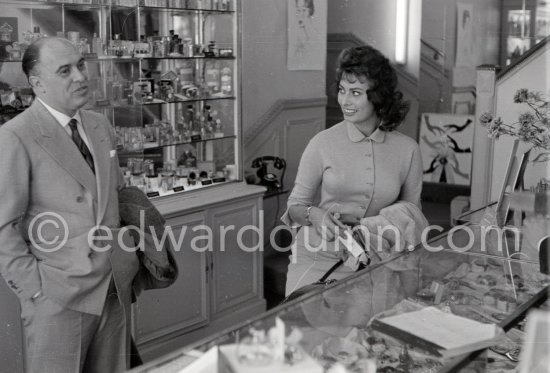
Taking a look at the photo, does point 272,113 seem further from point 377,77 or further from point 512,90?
point 377,77

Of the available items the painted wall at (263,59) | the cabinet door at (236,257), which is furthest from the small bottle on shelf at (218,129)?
the painted wall at (263,59)

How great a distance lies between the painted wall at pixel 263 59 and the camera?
5504 mm

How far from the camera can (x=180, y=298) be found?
4.33m

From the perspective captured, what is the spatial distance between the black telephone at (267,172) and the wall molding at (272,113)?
0.18 m

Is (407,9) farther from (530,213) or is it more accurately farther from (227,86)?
(530,213)

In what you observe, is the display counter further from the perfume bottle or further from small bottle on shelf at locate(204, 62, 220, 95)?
small bottle on shelf at locate(204, 62, 220, 95)

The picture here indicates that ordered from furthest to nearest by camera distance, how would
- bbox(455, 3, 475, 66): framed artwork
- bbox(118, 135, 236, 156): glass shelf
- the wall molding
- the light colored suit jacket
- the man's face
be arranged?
bbox(455, 3, 475, 66): framed artwork
the wall molding
bbox(118, 135, 236, 156): glass shelf
the man's face
the light colored suit jacket

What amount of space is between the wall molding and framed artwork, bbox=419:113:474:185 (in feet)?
7.10

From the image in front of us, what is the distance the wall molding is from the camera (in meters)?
5.68

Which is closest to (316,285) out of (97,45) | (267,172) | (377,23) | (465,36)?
(97,45)

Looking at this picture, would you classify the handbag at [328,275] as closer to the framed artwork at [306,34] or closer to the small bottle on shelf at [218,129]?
the small bottle on shelf at [218,129]

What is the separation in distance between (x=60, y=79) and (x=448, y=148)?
5.73 meters

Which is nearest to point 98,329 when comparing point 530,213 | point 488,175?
point 530,213

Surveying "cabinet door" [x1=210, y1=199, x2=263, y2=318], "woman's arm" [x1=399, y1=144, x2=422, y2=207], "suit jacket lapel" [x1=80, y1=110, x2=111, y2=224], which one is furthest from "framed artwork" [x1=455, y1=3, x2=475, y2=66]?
"suit jacket lapel" [x1=80, y1=110, x2=111, y2=224]
